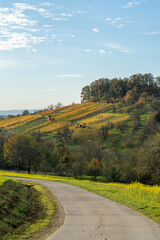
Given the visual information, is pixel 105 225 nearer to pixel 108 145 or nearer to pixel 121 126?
pixel 108 145

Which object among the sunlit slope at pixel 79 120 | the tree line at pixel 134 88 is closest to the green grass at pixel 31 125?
the sunlit slope at pixel 79 120

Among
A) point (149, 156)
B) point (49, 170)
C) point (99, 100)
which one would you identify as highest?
point (99, 100)

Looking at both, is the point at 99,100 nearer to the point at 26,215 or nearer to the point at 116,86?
the point at 116,86

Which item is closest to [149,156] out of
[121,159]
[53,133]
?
Answer: [121,159]

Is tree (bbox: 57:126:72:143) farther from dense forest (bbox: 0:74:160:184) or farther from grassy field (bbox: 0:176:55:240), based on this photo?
grassy field (bbox: 0:176:55:240)

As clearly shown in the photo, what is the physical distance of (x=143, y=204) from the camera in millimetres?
16766

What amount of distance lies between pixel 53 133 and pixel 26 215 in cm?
11786

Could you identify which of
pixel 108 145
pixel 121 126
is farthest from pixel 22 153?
pixel 121 126

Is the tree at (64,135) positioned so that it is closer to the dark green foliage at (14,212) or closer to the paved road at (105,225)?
the dark green foliage at (14,212)

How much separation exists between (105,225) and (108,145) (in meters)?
96.7

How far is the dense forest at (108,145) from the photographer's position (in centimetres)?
6216

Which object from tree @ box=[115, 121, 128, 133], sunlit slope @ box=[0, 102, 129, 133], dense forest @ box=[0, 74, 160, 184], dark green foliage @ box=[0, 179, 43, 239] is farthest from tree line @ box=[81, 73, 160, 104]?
dark green foliage @ box=[0, 179, 43, 239]

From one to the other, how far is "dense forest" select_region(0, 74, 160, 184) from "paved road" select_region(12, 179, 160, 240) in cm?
3070

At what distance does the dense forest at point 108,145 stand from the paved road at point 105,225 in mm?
30704
